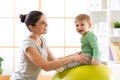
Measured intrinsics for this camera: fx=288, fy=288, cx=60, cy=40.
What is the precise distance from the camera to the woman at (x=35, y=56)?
89.4 inches

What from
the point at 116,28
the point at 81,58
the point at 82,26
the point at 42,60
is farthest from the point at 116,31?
the point at 42,60

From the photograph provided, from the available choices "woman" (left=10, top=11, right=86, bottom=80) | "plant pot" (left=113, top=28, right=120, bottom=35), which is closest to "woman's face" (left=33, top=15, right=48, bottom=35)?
"woman" (left=10, top=11, right=86, bottom=80)

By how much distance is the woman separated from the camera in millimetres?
2270

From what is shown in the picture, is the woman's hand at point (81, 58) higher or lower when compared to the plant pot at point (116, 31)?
lower

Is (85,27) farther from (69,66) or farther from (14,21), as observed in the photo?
(14,21)

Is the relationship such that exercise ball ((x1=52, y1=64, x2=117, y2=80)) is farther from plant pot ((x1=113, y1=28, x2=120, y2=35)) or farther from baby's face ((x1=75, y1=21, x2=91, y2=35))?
plant pot ((x1=113, y1=28, x2=120, y2=35))

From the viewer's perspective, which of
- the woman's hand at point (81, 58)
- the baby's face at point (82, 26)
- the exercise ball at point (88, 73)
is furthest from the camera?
the baby's face at point (82, 26)

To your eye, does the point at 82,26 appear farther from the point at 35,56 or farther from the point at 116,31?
the point at 116,31

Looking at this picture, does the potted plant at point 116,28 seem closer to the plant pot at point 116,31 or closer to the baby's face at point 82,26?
the plant pot at point 116,31

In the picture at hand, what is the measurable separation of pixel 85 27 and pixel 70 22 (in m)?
2.63

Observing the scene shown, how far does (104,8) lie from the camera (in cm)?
452

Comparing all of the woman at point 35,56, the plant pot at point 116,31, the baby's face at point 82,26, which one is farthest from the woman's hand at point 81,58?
the plant pot at point 116,31

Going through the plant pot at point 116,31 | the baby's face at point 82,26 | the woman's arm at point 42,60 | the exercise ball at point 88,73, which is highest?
the baby's face at point 82,26

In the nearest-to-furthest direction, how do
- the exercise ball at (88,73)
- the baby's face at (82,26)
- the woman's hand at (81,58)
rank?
the exercise ball at (88,73) < the woman's hand at (81,58) < the baby's face at (82,26)
